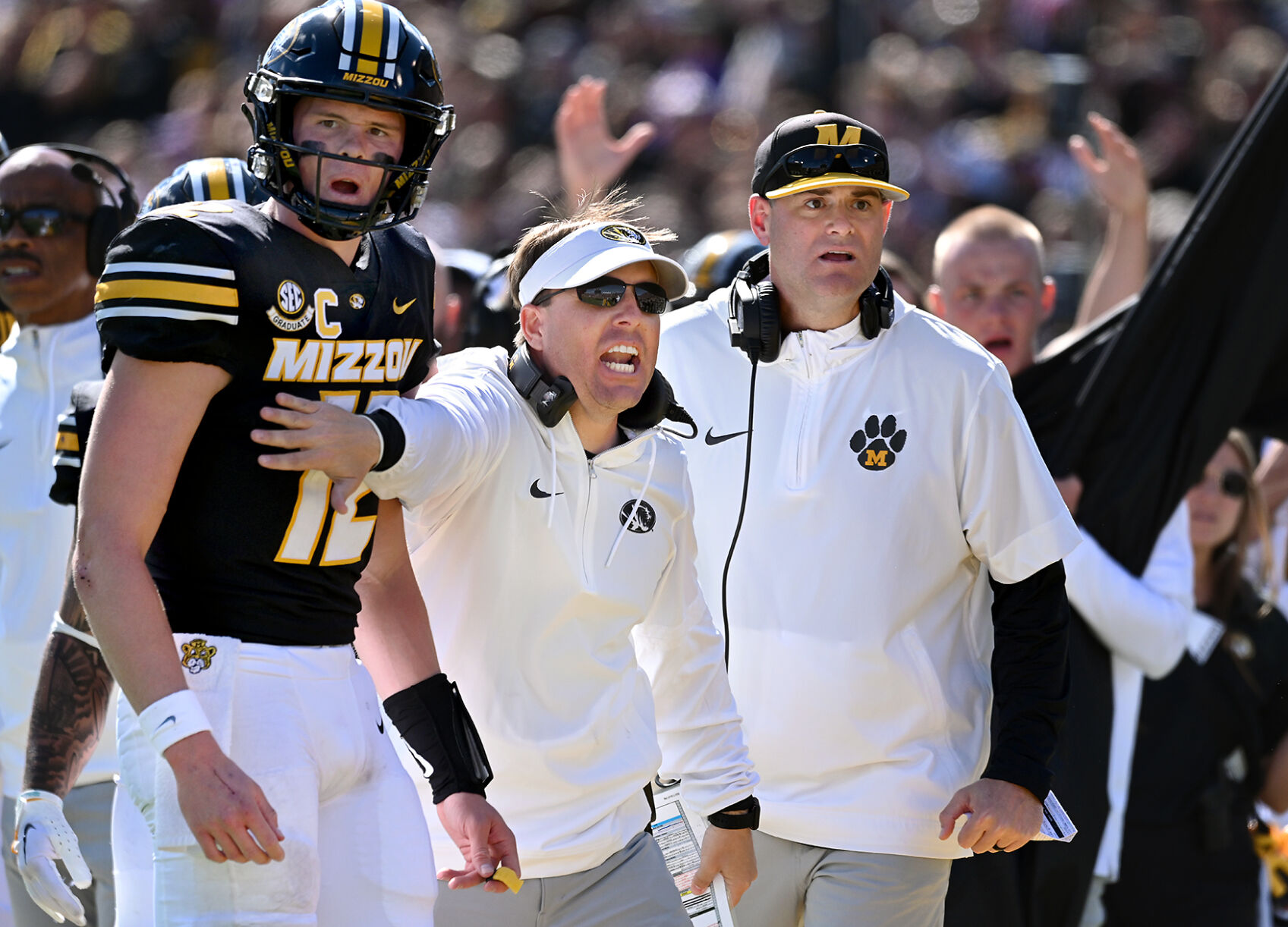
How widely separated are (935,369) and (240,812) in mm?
2012

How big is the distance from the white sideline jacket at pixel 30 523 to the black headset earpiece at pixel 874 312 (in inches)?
84.6

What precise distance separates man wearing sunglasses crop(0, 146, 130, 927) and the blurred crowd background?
652 centimetres

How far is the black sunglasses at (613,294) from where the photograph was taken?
3166mm

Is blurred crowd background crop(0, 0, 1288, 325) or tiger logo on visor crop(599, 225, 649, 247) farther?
blurred crowd background crop(0, 0, 1288, 325)

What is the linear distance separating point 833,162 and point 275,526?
179cm

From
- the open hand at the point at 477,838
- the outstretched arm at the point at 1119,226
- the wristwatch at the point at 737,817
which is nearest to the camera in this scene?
the open hand at the point at 477,838

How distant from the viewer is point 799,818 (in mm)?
3674

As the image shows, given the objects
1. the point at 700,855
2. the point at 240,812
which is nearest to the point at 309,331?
the point at 240,812

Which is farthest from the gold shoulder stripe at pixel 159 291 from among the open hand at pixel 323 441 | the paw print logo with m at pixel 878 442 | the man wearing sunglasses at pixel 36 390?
the man wearing sunglasses at pixel 36 390

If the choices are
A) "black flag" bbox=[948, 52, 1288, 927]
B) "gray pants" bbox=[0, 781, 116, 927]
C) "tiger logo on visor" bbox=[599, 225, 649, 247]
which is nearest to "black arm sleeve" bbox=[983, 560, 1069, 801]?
"tiger logo on visor" bbox=[599, 225, 649, 247]

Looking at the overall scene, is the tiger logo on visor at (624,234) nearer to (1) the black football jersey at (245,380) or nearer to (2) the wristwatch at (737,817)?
(1) the black football jersey at (245,380)

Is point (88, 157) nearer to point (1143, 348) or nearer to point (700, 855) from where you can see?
point (700, 855)

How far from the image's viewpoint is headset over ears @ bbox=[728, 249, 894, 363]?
3744mm

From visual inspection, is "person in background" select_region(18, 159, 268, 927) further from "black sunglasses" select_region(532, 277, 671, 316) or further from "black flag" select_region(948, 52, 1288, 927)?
"black flag" select_region(948, 52, 1288, 927)
